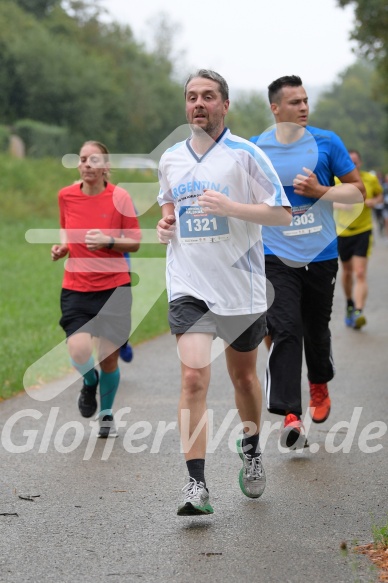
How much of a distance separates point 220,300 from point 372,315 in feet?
34.1

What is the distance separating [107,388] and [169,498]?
202 cm

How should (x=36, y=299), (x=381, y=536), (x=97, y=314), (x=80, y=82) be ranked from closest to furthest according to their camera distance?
(x=381, y=536) → (x=97, y=314) → (x=36, y=299) → (x=80, y=82)

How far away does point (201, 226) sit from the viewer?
5449 millimetres

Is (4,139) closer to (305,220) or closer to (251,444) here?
(305,220)

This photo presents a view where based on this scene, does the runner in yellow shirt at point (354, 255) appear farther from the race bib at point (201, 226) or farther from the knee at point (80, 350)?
the race bib at point (201, 226)

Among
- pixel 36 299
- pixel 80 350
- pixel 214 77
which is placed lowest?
pixel 80 350

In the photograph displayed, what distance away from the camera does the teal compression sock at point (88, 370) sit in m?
7.58

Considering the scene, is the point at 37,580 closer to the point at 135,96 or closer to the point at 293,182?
the point at 293,182

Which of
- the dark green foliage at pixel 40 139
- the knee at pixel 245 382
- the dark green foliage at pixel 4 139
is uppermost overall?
the dark green foliage at pixel 40 139

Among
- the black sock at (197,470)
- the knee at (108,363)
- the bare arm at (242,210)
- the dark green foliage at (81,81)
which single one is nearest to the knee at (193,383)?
the black sock at (197,470)

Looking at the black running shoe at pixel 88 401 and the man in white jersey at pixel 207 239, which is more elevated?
the man in white jersey at pixel 207 239

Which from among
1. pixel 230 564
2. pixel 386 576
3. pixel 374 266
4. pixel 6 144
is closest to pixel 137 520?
pixel 230 564

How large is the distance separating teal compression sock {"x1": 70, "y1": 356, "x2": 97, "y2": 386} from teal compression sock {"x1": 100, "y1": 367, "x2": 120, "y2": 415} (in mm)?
63

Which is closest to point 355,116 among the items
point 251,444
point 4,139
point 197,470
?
point 4,139
